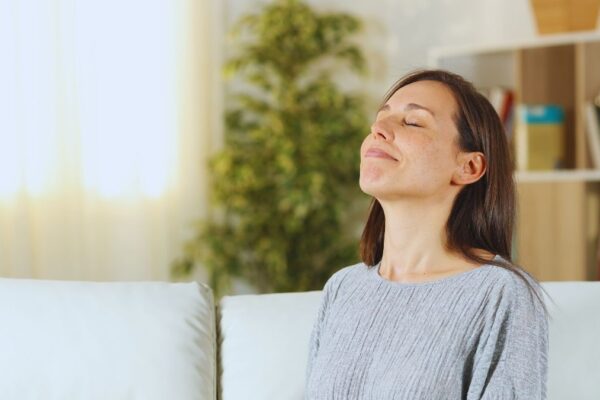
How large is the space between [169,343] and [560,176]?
7.51 feet

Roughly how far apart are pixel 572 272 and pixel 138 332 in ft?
7.59

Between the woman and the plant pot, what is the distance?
91.9 inches

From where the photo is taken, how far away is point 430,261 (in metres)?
1.48

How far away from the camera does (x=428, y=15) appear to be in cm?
448

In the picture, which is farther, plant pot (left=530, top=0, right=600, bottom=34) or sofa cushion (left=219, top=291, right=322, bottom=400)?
plant pot (left=530, top=0, right=600, bottom=34)

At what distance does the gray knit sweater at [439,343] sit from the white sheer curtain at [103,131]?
2.50 meters

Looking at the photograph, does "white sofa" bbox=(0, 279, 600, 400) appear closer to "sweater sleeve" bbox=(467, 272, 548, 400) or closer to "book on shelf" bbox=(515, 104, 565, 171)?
"sweater sleeve" bbox=(467, 272, 548, 400)

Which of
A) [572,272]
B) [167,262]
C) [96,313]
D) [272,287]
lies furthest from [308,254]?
[96,313]

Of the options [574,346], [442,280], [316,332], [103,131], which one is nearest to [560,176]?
[103,131]

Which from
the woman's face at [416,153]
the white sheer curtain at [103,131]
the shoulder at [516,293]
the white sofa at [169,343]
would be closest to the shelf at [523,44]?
the white sheer curtain at [103,131]

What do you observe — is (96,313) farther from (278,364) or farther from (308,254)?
(308,254)

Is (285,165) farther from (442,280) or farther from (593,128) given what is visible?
Result: (442,280)

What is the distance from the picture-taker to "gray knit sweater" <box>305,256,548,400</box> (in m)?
1.29

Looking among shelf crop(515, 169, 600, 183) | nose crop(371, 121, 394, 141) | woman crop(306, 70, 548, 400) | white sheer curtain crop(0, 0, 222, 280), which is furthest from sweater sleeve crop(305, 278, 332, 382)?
white sheer curtain crop(0, 0, 222, 280)
